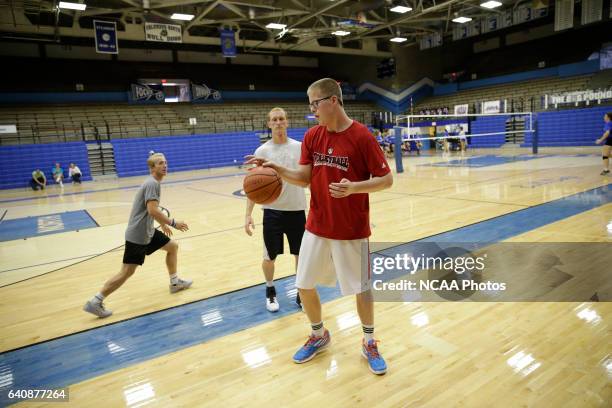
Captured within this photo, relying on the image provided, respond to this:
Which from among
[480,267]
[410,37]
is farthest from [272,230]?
[410,37]

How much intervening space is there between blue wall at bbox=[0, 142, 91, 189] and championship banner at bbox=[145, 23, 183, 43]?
6.56 metres

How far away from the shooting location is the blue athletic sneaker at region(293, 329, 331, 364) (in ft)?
8.78

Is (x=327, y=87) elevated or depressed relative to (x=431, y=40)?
depressed

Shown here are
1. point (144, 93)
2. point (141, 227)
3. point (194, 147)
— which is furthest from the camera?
point (144, 93)

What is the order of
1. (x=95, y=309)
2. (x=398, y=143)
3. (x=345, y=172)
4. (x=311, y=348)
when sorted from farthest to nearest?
(x=398, y=143)
(x=95, y=309)
(x=311, y=348)
(x=345, y=172)

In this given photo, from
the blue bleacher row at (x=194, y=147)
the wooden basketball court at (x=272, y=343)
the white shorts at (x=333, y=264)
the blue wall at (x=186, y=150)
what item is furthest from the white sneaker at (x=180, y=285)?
the blue bleacher row at (x=194, y=147)

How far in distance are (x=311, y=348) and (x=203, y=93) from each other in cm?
2672

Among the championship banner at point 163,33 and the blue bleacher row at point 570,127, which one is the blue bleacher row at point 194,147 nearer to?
the blue bleacher row at point 570,127

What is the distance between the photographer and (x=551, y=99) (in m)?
21.6

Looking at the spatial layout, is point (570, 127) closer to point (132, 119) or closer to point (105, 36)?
point (105, 36)

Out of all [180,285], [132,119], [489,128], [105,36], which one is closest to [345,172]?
[180,285]

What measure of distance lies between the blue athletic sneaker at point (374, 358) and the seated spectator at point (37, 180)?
18.2m

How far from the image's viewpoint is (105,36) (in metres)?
15.4

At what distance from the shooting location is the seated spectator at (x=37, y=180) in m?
16.5
